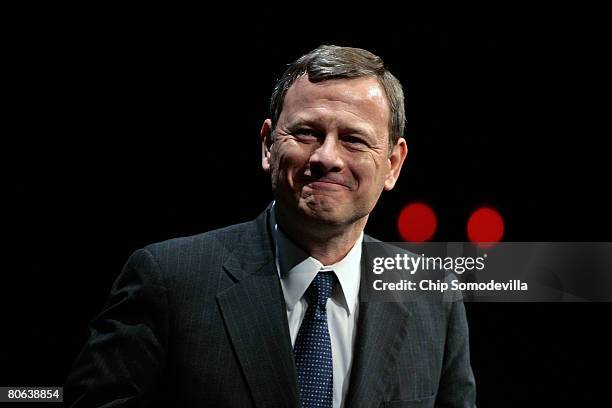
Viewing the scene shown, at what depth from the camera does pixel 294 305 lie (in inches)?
55.4

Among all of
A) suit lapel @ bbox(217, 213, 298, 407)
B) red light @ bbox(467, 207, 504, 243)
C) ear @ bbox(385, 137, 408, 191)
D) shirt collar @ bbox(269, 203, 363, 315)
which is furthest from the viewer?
red light @ bbox(467, 207, 504, 243)

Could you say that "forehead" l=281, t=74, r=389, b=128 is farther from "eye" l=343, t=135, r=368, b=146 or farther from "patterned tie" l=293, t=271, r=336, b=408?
"patterned tie" l=293, t=271, r=336, b=408

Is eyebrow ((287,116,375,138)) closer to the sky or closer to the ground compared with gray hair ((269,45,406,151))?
closer to the ground

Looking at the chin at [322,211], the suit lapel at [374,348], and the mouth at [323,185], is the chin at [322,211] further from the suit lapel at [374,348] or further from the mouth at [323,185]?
the suit lapel at [374,348]

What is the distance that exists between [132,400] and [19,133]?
95cm

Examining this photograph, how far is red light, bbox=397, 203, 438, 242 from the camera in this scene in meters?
2.06

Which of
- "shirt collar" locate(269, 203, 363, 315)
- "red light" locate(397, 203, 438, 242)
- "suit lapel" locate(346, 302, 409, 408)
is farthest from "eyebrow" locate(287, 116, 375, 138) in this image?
"red light" locate(397, 203, 438, 242)

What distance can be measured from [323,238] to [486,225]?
0.84 metres

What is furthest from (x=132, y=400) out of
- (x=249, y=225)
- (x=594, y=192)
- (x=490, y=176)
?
(x=594, y=192)

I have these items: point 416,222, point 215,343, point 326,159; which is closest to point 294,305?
point 215,343

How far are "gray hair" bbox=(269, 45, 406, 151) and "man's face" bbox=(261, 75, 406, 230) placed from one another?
2 centimetres

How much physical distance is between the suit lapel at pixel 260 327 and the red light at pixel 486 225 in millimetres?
830

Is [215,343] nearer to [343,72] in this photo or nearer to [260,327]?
[260,327]

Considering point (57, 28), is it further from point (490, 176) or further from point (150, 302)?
point (490, 176)
